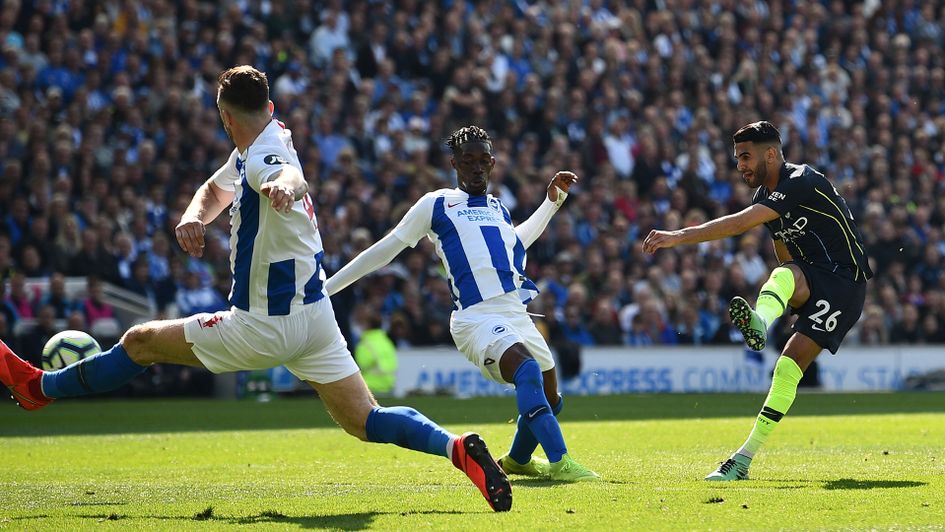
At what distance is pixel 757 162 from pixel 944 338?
49.4 feet

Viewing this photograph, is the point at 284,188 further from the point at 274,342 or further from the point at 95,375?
the point at 95,375

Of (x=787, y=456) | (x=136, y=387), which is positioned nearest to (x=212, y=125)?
(x=136, y=387)

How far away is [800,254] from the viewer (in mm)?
9109

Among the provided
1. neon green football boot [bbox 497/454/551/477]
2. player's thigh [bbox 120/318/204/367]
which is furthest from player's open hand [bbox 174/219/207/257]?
neon green football boot [bbox 497/454/551/477]

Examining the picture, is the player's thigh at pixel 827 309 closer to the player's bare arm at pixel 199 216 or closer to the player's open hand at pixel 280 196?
the player's bare arm at pixel 199 216

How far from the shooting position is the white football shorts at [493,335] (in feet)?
27.6

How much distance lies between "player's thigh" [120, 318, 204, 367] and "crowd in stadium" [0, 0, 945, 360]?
10751mm

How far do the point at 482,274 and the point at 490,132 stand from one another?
15.1 meters

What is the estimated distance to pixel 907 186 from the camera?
1025 inches

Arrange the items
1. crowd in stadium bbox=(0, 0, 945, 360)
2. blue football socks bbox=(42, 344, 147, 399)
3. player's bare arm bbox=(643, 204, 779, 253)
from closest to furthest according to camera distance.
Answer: blue football socks bbox=(42, 344, 147, 399)
player's bare arm bbox=(643, 204, 779, 253)
crowd in stadium bbox=(0, 0, 945, 360)

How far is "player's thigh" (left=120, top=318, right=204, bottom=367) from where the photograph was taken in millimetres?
7188

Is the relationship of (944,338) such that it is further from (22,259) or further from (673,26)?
(22,259)

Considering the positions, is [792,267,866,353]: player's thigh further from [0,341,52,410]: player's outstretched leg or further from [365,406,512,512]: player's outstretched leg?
[0,341,52,410]: player's outstretched leg


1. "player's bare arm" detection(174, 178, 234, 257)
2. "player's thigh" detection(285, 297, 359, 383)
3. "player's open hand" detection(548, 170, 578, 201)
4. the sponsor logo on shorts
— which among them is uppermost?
"player's open hand" detection(548, 170, 578, 201)
